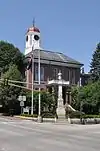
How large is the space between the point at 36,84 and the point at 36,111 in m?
11.7

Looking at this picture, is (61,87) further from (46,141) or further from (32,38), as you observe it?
(46,141)

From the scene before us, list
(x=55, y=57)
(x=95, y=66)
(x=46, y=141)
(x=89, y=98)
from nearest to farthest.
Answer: (x=46, y=141)
(x=89, y=98)
(x=55, y=57)
(x=95, y=66)

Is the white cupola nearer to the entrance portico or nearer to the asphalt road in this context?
the entrance portico

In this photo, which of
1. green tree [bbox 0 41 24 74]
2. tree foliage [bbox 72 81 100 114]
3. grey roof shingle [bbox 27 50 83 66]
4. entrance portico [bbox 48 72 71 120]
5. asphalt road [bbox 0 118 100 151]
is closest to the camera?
asphalt road [bbox 0 118 100 151]

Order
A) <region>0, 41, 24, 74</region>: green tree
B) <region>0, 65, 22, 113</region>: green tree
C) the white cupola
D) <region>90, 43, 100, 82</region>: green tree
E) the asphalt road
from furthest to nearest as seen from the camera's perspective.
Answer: the white cupola → <region>90, 43, 100, 82</region>: green tree → <region>0, 41, 24, 74</region>: green tree → <region>0, 65, 22, 113</region>: green tree → the asphalt road

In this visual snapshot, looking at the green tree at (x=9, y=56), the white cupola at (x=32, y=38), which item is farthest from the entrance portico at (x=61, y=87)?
the white cupola at (x=32, y=38)

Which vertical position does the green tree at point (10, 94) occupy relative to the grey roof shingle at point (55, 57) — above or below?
below

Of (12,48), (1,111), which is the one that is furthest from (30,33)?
(1,111)

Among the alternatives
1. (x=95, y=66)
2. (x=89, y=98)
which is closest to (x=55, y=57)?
(x=95, y=66)

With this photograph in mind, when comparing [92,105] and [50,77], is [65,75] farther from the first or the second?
[92,105]

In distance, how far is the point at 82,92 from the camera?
235 ft

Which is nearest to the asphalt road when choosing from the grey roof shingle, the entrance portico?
the entrance portico

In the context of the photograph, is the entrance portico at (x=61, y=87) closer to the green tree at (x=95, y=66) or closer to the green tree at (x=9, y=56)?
the green tree at (x=9, y=56)

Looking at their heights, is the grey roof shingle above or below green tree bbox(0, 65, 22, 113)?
above
